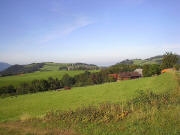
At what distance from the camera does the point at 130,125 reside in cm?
638

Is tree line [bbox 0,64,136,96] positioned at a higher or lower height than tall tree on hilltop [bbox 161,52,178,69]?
lower

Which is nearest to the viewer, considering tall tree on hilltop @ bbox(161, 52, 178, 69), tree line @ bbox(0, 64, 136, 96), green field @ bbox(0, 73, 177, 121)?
green field @ bbox(0, 73, 177, 121)

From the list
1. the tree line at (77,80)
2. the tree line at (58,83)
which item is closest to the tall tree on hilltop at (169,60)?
the tree line at (77,80)

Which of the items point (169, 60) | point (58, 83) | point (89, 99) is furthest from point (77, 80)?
point (89, 99)

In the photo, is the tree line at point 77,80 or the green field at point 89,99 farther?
the tree line at point 77,80

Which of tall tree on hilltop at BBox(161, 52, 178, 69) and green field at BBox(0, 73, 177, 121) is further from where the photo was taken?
tall tree on hilltop at BBox(161, 52, 178, 69)

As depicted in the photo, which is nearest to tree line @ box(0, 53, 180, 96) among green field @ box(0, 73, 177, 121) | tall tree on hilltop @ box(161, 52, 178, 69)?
tall tree on hilltop @ box(161, 52, 178, 69)

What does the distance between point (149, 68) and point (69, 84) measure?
2079 inches

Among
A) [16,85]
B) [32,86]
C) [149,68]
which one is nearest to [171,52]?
[149,68]

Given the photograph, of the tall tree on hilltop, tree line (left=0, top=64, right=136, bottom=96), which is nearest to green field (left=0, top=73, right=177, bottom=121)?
the tall tree on hilltop

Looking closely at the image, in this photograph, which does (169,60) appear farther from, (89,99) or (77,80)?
(77,80)

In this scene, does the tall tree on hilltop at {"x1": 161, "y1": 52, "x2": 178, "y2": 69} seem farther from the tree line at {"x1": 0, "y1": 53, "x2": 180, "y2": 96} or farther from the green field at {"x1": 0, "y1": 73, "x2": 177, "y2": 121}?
the green field at {"x1": 0, "y1": 73, "x2": 177, "y2": 121}

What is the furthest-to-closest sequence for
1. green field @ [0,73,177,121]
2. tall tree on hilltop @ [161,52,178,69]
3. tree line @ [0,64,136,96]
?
tree line @ [0,64,136,96] < tall tree on hilltop @ [161,52,178,69] < green field @ [0,73,177,121]

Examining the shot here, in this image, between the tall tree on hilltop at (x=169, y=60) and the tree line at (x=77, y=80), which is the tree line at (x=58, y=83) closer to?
the tree line at (x=77, y=80)
